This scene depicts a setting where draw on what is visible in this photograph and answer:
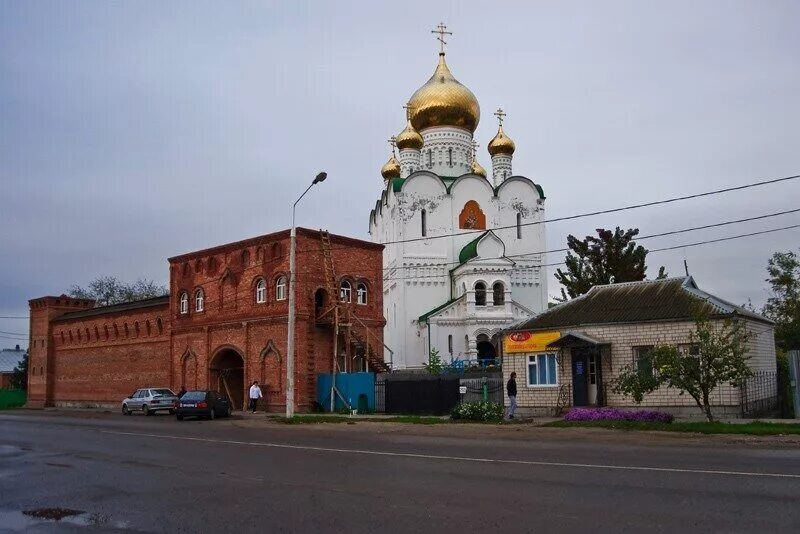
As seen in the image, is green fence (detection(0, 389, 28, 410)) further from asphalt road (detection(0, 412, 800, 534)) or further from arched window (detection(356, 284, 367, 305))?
asphalt road (detection(0, 412, 800, 534))

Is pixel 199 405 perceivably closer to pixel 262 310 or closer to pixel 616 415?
pixel 262 310

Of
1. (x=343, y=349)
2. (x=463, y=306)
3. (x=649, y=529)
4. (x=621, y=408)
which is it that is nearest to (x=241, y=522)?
(x=649, y=529)

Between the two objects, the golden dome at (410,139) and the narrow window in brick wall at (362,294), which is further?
the golden dome at (410,139)

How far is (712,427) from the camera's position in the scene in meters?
18.8

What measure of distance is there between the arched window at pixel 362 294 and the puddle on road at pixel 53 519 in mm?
25724

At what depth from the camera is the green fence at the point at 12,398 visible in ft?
168

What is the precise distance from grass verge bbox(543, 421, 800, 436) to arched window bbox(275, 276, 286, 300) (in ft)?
51.4

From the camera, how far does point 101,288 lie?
79125 millimetres

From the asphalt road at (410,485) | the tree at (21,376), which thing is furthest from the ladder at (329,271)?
the tree at (21,376)

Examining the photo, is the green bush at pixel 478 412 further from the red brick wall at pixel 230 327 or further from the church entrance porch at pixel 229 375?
the church entrance porch at pixel 229 375

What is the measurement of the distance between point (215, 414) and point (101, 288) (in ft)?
179

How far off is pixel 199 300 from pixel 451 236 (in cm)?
1648

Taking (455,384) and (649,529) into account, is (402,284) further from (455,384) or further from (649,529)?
(649,529)

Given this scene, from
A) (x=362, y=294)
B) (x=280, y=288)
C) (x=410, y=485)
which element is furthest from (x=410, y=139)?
(x=410, y=485)
